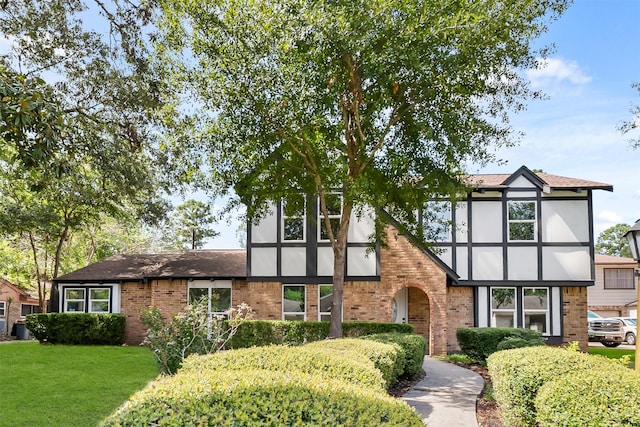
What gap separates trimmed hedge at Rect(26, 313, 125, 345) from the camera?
68.1 feet

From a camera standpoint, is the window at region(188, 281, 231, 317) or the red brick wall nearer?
the red brick wall

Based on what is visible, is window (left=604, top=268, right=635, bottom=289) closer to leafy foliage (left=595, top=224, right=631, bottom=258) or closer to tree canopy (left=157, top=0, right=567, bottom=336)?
tree canopy (left=157, top=0, right=567, bottom=336)

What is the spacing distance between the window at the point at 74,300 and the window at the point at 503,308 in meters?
15.5

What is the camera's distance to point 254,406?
3.99 m

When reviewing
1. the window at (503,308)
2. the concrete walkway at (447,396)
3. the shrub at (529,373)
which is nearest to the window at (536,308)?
the window at (503,308)

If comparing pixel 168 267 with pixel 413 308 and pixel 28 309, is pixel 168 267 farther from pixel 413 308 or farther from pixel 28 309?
pixel 28 309

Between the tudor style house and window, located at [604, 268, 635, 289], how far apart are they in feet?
58.6

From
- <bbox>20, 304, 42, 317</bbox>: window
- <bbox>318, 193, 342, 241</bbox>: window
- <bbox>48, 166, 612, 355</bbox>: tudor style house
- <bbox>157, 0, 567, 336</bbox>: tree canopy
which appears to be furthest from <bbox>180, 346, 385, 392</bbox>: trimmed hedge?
<bbox>20, 304, 42, 317</bbox>: window

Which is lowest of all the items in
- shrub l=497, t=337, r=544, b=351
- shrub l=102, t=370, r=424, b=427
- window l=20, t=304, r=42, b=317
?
window l=20, t=304, r=42, b=317

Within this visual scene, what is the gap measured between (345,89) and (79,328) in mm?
13409

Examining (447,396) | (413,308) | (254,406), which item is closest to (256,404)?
(254,406)

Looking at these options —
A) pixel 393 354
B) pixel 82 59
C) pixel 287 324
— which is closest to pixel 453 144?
pixel 393 354

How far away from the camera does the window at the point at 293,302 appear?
20.1 meters

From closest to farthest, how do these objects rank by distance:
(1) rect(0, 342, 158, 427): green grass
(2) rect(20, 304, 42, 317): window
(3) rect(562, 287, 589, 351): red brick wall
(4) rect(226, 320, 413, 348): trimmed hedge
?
(1) rect(0, 342, 158, 427): green grass, (4) rect(226, 320, 413, 348): trimmed hedge, (3) rect(562, 287, 589, 351): red brick wall, (2) rect(20, 304, 42, 317): window
